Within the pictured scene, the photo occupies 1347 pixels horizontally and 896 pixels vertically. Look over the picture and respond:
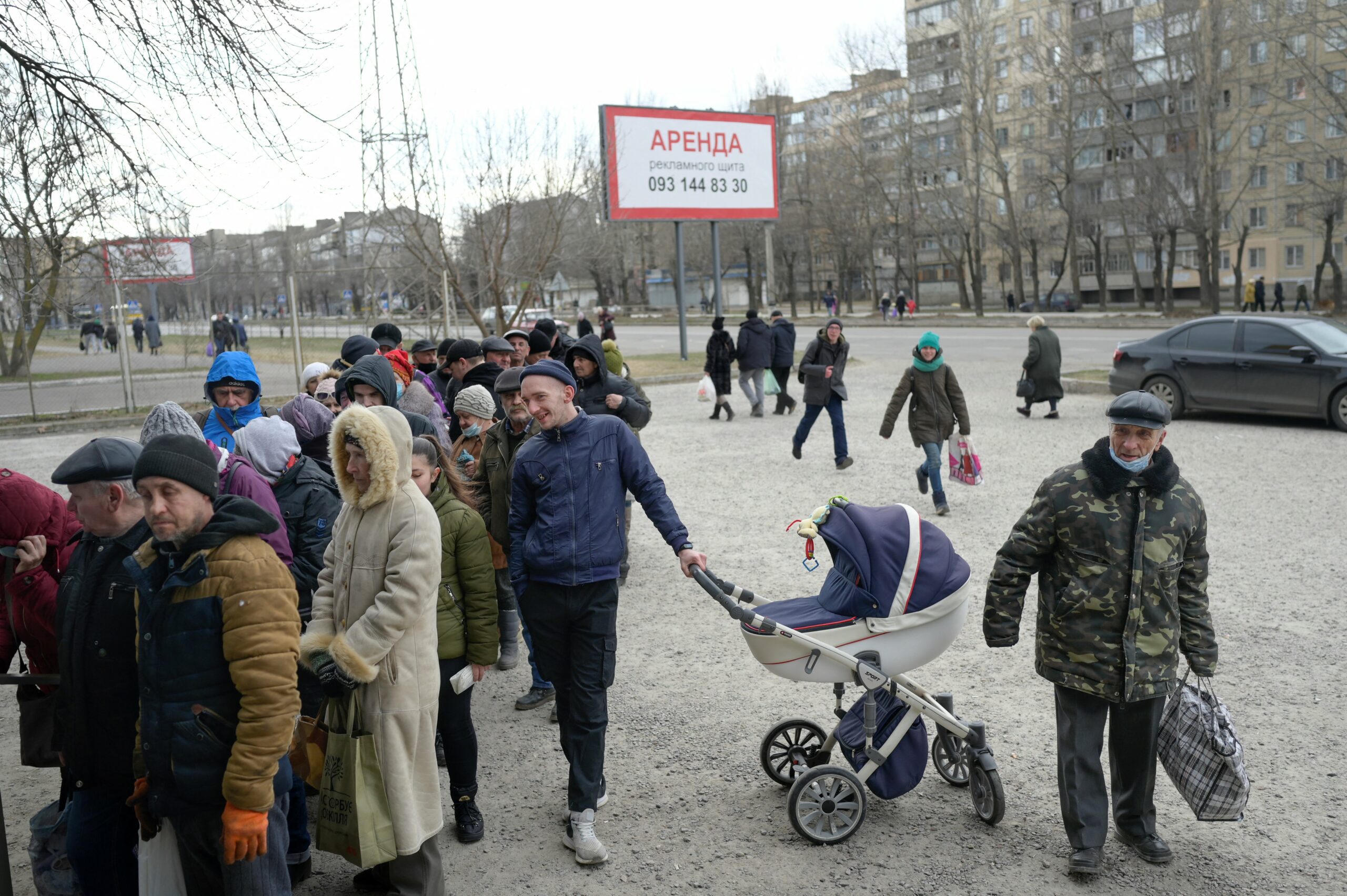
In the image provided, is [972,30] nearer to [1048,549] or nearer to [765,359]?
[765,359]

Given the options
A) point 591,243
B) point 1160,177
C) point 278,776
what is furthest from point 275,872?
point 1160,177

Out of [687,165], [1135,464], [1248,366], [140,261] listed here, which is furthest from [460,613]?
[687,165]

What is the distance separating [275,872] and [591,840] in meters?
1.44

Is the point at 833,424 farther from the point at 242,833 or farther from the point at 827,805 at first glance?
the point at 242,833

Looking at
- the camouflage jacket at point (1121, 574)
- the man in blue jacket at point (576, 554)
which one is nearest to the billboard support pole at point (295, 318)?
the man in blue jacket at point (576, 554)

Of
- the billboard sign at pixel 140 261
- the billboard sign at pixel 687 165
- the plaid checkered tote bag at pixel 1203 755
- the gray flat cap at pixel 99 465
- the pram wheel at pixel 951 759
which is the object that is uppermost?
the billboard sign at pixel 687 165

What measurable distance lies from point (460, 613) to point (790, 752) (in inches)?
64.6

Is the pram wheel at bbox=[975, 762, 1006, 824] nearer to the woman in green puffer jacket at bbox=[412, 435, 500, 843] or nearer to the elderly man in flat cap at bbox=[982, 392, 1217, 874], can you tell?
the elderly man in flat cap at bbox=[982, 392, 1217, 874]

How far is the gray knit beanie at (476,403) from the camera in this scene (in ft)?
21.6

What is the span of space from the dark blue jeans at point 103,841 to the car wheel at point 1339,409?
1409cm

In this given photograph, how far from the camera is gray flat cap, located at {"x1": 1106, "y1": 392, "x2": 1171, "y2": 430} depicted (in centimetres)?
378

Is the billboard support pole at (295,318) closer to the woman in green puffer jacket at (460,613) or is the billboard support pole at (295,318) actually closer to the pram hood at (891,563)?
the woman in green puffer jacket at (460,613)

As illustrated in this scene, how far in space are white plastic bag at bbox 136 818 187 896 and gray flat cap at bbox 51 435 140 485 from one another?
106 centimetres

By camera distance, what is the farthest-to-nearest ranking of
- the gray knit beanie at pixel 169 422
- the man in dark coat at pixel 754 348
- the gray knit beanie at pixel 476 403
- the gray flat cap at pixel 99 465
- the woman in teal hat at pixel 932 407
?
the man in dark coat at pixel 754 348
the woman in teal hat at pixel 932 407
the gray knit beanie at pixel 476 403
the gray knit beanie at pixel 169 422
the gray flat cap at pixel 99 465
